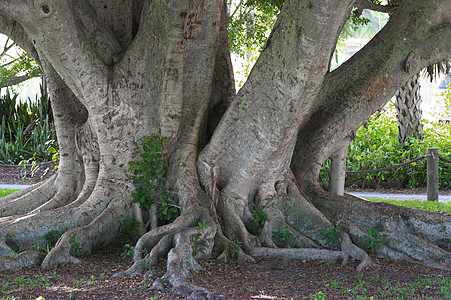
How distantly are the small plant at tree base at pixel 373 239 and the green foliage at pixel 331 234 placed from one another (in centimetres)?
33

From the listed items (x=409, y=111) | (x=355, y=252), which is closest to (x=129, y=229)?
(x=355, y=252)

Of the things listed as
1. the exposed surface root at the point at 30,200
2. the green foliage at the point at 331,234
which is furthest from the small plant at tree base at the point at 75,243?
the green foliage at the point at 331,234

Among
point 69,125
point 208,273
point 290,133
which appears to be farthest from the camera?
point 69,125

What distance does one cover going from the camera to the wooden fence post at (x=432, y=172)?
10.0 m

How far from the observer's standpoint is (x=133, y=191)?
5.75 m

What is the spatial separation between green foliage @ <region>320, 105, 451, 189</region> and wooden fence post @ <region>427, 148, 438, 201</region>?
7.67ft

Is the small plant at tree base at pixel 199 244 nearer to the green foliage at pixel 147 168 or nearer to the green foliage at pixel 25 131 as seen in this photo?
the green foliage at pixel 147 168

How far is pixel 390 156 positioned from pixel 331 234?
7.93m

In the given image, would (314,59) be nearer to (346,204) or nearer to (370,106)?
(370,106)

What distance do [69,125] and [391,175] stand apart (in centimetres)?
893

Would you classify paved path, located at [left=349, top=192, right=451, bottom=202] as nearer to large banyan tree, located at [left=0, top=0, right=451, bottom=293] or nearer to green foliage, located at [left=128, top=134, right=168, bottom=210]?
large banyan tree, located at [left=0, top=0, right=451, bottom=293]

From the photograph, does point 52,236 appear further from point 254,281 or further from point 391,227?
point 391,227

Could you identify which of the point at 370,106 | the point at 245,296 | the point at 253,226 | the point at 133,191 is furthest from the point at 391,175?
the point at 245,296

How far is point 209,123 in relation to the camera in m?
6.48
